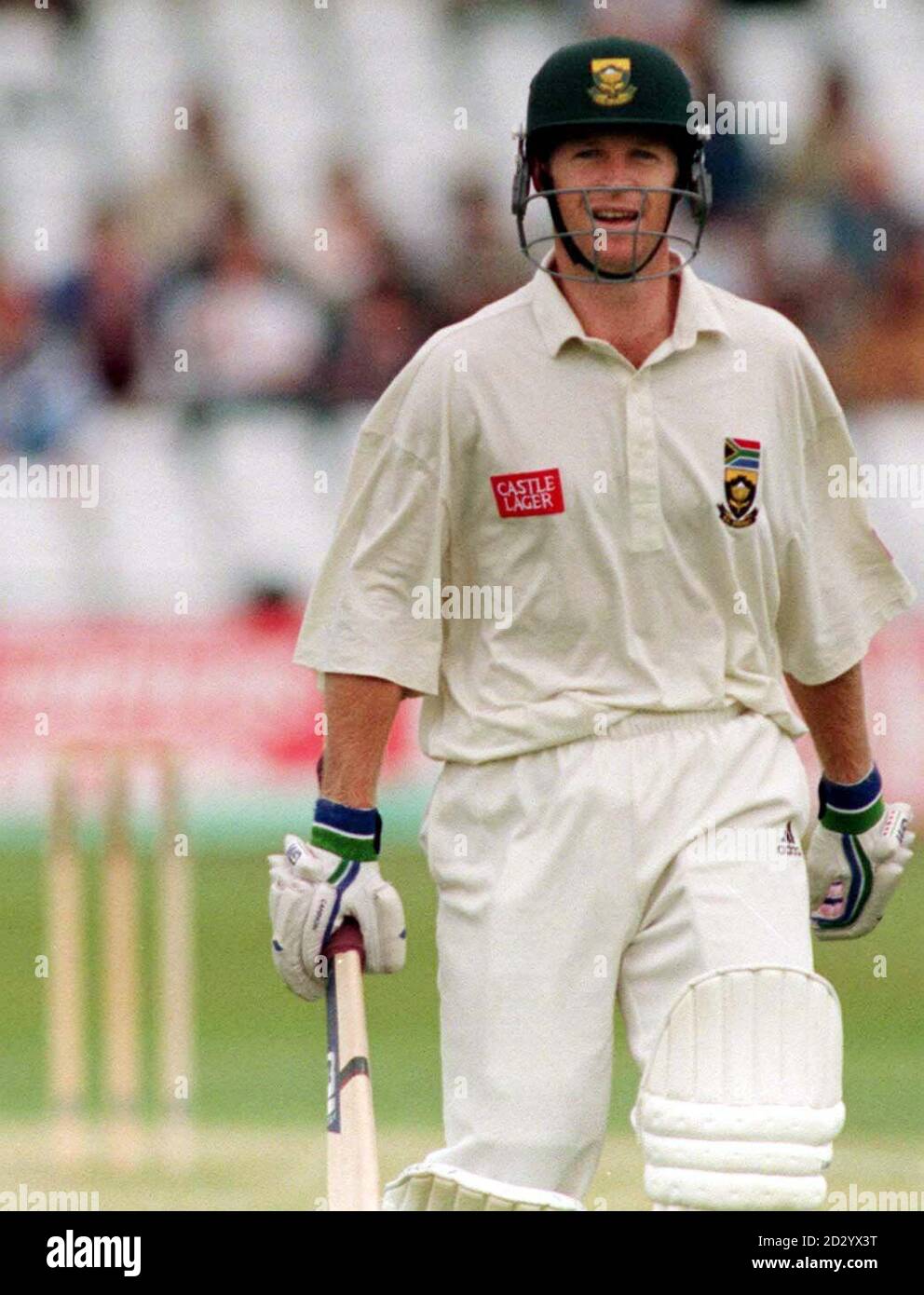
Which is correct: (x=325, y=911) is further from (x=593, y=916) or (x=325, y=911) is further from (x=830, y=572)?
(x=830, y=572)

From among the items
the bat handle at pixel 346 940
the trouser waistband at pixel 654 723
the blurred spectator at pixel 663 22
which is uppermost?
the blurred spectator at pixel 663 22

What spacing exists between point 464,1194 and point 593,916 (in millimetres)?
396

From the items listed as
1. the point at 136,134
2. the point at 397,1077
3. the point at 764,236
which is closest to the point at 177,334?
the point at 136,134

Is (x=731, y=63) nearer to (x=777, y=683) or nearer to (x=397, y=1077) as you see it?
(x=397, y=1077)

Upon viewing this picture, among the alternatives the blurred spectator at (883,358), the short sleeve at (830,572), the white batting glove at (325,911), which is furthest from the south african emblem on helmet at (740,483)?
the blurred spectator at (883,358)

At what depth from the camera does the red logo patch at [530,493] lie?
3703 millimetres

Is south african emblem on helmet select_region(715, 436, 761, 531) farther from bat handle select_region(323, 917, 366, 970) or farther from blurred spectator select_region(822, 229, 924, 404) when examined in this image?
blurred spectator select_region(822, 229, 924, 404)

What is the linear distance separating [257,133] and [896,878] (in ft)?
35.2

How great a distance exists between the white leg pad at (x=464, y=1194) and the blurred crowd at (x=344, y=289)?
9.09 meters

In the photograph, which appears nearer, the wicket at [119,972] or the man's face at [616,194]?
the man's face at [616,194]

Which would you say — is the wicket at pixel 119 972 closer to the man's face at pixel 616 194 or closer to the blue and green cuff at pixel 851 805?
the blue and green cuff at pixel 851 805
